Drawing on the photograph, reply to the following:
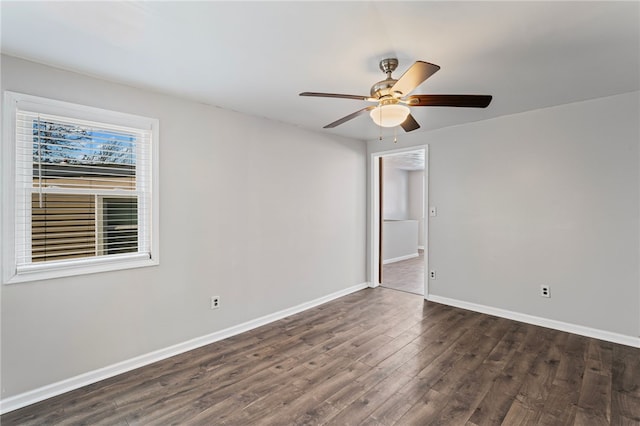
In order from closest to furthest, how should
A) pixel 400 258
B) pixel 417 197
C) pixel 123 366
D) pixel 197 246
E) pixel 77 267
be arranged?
1. pixel 77 267
2. pixel 123 366
3. pixel 197 246
4. pixel 400 258
5. pixel 417 197

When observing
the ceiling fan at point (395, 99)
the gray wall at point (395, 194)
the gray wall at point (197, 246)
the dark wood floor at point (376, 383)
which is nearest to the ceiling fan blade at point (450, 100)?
the ceiling fan at point (395, 99)

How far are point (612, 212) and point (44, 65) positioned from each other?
4.96 meters

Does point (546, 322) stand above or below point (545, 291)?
below

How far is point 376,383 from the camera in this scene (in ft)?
7.46

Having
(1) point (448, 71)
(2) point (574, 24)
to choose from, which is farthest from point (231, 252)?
(2) point (574, 24)

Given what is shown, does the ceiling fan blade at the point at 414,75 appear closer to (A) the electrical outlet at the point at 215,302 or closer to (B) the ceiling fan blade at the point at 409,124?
(B) the ceiling fan blade at the point at 409,124

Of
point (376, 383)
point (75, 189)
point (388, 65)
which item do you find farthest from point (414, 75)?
point (75, 189)

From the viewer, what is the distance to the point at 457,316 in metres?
3.60

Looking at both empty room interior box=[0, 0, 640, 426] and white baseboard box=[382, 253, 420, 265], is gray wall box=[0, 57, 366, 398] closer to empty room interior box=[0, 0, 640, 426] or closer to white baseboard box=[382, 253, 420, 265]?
empty room interior box=[0, 0, 640, 426]

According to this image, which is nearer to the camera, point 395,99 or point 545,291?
point 395,99

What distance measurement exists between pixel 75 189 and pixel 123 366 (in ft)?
4.77

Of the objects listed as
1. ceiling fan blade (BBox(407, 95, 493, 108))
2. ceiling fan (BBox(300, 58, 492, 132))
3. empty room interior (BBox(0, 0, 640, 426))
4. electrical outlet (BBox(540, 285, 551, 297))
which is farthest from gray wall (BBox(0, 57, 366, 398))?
electrical outlet (BBox(540, 285, 551, 297))

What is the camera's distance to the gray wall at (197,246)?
83.7 inches

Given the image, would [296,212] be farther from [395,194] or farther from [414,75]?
[395,194]
